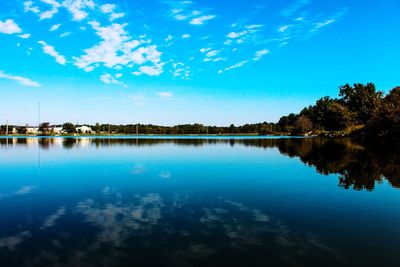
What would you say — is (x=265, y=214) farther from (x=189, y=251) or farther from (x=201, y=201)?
(x=189, y=251)

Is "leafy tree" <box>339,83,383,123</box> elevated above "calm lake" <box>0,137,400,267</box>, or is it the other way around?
"leafy tree" <box>339,83,383,123</box>

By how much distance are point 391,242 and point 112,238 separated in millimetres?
10391

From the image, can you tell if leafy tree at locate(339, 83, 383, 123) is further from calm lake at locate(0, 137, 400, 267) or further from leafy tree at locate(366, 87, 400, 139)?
calm lake at locate(0, 137, 400, 267)

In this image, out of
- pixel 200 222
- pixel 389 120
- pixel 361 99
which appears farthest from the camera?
pixel 361 99

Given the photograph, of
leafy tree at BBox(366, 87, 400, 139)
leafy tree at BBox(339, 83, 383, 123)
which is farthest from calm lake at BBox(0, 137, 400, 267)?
leafy tree at BBox(339, 83, 383, 123)

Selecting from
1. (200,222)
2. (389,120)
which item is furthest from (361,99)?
(200,222)

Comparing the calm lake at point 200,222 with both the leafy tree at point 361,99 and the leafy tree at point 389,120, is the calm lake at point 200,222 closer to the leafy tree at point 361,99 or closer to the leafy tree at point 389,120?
the leafy tree at point 389,120

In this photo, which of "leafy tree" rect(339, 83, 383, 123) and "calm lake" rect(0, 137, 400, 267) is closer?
"calm lake" rect(0, 137, 400, 267)

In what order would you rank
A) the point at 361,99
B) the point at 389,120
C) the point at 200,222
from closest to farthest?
1. the point at 200,222
2. the point at 389,120
3. the point at 361,99

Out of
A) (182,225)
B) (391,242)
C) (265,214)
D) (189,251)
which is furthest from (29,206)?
(391,242)

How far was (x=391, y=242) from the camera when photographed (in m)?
11.9

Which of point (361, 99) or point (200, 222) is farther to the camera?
point (361, 99)

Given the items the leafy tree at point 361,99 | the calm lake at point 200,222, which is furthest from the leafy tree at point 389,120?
the calm lake at point 200,222

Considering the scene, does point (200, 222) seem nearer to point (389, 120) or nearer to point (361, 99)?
point (389, 120)
